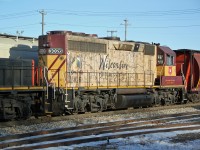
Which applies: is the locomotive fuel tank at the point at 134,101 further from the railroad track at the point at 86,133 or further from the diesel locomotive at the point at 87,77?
the railroad track at the point at 86,133

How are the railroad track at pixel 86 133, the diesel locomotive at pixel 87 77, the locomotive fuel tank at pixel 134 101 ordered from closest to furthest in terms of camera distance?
the railroad track at pixel 86 133 < the diesel locomotive at pixel 87 77 < the locomotive fuel tank at pixel 134 101

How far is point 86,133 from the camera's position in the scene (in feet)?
31.4

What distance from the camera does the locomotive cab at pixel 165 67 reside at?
18.9 metres

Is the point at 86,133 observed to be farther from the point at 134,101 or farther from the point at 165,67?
the point at 165,67

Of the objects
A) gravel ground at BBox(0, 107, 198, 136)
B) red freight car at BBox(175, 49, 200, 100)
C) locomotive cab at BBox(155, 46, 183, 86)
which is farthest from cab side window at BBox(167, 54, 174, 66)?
gravel ground at BBox(0, 107, 198, 136)

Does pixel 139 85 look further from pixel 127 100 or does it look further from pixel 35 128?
pixel 35 128

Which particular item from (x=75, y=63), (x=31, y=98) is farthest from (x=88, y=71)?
(x=31, y=98)

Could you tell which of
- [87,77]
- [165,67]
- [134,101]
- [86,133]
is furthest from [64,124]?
[165,67]

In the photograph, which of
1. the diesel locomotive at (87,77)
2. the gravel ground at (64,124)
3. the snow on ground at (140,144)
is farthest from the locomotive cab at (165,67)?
the snow on ground at (140,144)

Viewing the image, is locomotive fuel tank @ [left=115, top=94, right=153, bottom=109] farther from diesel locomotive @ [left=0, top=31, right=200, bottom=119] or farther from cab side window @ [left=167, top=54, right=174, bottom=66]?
cab side window @ [left=167, top=54, right=174, bottom=66]

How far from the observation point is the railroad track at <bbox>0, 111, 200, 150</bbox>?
802cm

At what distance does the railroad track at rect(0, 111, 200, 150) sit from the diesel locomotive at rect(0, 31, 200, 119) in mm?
2707

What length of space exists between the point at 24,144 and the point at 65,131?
7.18 feet

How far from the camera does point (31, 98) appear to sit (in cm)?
1269
